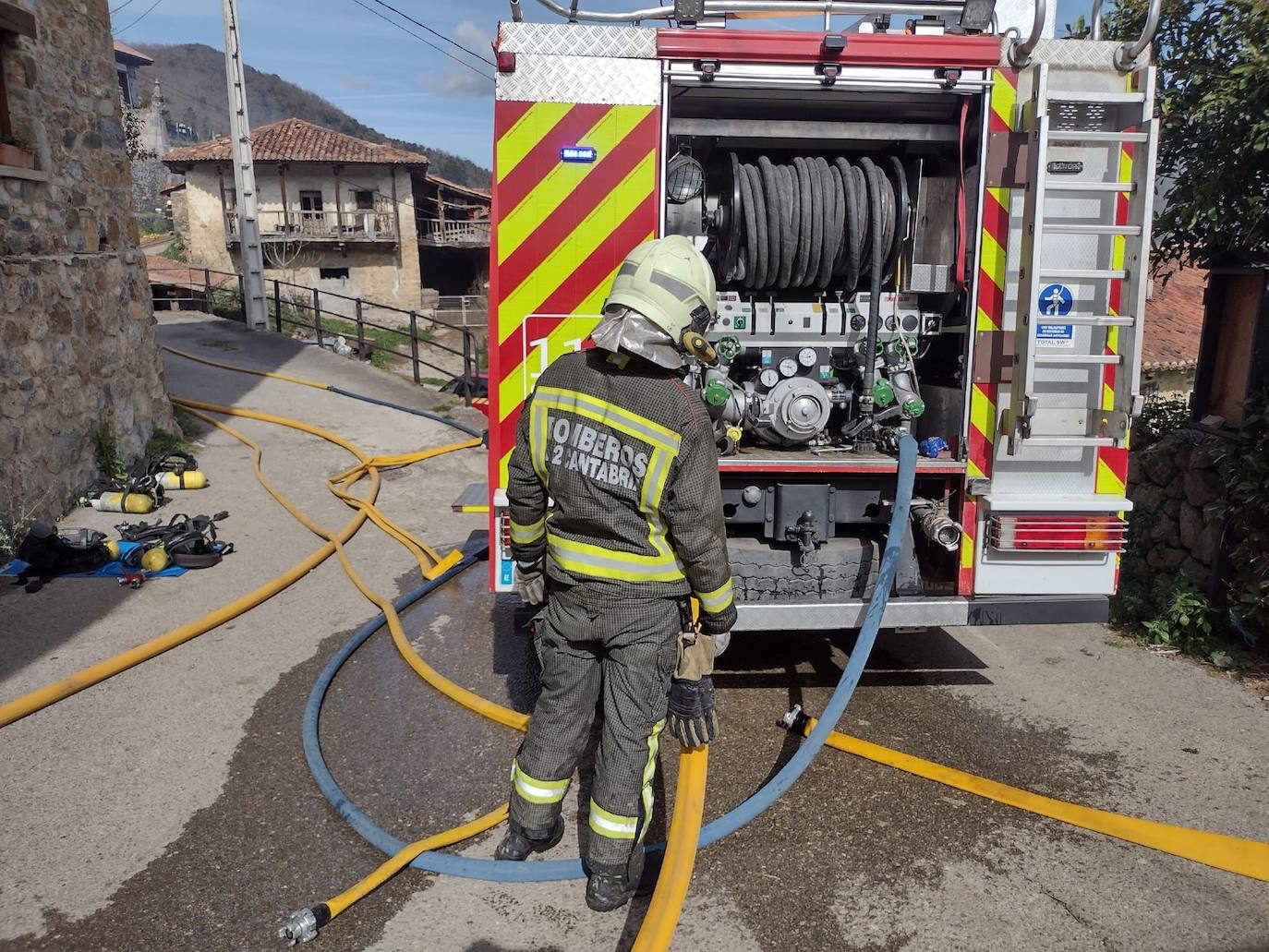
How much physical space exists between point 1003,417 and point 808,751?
165 cm

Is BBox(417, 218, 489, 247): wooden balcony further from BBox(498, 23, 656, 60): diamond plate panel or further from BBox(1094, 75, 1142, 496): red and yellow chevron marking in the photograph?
BBox(1094, 75, 1142, 496): red and yellow chevron marking

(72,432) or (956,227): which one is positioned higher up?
(956,227)

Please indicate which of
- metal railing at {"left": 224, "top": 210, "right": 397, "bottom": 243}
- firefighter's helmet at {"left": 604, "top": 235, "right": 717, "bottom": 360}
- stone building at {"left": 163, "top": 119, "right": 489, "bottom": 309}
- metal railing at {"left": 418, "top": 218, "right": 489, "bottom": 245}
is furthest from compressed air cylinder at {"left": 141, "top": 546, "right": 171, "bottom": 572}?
metal railing at {"left": 418, "top": 218, "right": 489, "bottom": 245}

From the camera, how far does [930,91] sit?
372 centimetres

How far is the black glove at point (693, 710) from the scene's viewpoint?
2.89 meters

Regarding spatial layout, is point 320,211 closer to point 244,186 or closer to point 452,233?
point 452,233

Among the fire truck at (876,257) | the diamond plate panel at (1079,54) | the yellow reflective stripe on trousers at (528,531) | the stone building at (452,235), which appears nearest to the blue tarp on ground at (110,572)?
the fire truck at (876,257)

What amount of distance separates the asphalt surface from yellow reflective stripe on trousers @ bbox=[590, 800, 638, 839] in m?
0.25

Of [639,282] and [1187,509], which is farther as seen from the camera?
[1187,509]

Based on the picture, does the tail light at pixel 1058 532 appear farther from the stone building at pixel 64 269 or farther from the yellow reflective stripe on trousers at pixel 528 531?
the stone building at pixel 64 269

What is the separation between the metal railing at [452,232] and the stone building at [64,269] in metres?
32.5

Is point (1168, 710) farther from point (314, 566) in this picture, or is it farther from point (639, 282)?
point (314, 566)

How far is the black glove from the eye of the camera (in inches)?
114

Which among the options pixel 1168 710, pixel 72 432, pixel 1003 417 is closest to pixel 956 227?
pixel 1003 417
